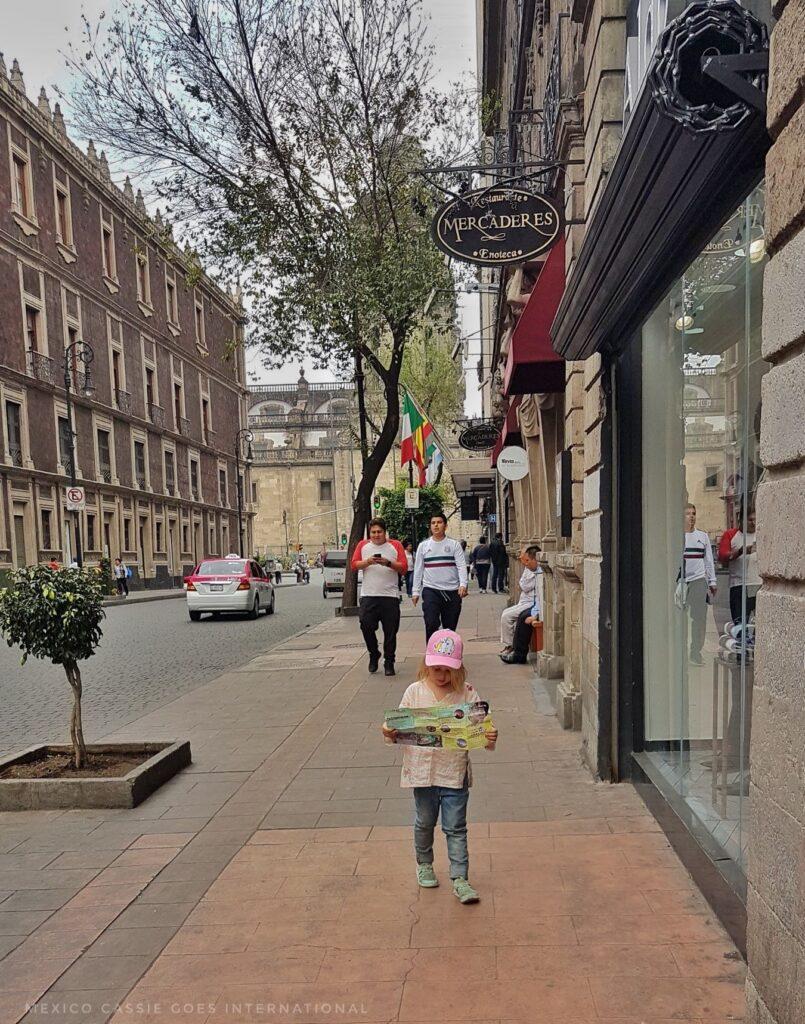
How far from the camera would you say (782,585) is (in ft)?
7.97

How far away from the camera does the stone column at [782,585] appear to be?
226cm

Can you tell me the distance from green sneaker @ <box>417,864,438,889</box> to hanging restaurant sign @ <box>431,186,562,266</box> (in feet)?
14.9

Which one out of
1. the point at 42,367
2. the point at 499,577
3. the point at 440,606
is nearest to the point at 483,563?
the point at 499,577

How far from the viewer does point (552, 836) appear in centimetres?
464

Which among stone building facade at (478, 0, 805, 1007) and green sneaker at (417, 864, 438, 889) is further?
green sneaker at (417, 864, 438, 889)

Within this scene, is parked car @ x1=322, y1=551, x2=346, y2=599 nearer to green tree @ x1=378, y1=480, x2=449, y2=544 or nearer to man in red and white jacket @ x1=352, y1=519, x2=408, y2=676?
green tree @ x1=378, y1=480, x2=449, y2=544

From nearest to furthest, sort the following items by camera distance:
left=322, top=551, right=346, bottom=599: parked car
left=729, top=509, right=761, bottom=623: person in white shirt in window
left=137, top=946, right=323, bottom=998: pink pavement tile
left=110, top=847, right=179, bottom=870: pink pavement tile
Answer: left=137, top=946, right=323, bottom=998: pink pavement tile < left=729, top=509, right=761, bottom=623: person in white shirt in window < left=110, top=847, right=179, bottom=870: pink pavement tile < left=322, top=551, right=346, bottom=599: parked car

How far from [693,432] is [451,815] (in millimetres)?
2370

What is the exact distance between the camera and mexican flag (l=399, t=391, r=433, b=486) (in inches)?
784

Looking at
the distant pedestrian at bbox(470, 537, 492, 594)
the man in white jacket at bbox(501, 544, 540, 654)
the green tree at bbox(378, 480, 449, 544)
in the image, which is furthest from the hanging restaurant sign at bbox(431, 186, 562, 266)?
the green tree at bbox(378, 480, 449, 544)

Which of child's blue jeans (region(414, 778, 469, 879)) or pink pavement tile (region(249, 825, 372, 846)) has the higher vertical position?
child's blue jeans (region(414, 778, 469, 879))

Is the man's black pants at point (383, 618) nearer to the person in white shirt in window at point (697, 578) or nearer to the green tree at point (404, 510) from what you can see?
the person in white shirt in window at point (697, 578)

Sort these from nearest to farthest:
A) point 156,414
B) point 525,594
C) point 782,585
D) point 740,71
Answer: point 782,585
point 740,71
point 525,594
point 156,414

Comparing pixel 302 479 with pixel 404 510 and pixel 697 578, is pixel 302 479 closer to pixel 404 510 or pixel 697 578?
pixel 404 510
